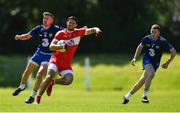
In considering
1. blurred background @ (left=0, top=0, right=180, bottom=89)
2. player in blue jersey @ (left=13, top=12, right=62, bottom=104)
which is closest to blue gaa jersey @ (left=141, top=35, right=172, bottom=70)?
player in blue jersey @ (left=13, top=12, right=62, bottom=104)

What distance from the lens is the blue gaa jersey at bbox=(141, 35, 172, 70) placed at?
2178 cm

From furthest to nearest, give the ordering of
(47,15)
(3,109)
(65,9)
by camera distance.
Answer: (65,9) < (47,15) < (3,109)

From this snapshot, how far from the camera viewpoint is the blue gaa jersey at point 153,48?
21781 mm

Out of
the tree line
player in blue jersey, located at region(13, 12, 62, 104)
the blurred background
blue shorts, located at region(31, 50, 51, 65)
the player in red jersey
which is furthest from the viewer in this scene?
the tree line

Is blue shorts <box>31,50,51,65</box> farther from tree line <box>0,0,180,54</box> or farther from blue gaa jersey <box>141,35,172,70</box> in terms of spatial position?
tree line <box>0,0,180,54</box>

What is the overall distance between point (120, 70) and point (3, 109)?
24.7 m

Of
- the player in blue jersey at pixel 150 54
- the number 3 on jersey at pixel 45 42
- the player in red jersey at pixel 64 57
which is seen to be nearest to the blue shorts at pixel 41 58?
the number 3 on jersey at pixel 45 42

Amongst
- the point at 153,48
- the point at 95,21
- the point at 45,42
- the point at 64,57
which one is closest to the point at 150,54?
the point at 153,48

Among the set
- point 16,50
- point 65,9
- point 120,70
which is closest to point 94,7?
point 65,9

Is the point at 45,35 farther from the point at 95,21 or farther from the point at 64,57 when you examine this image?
the point at 95,21

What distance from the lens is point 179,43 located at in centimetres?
6056

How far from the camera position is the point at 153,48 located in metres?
21.9

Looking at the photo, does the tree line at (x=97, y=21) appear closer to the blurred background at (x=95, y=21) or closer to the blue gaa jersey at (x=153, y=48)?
the blurred background at (x=95, y=21)

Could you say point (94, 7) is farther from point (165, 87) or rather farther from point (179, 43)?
point (165, 87)
